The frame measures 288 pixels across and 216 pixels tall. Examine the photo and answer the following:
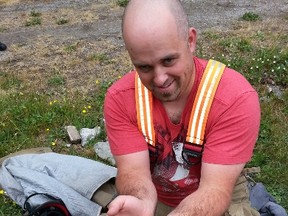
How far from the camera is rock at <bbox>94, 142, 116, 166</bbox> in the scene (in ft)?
16.7

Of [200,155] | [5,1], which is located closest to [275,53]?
[200,155]

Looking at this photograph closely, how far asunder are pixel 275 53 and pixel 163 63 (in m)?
4.20

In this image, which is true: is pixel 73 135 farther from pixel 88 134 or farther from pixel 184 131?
pixel 184 131

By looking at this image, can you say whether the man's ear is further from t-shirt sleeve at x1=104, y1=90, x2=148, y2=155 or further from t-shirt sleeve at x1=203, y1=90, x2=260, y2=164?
t-shirt sleeve at x1=104, y1=90, x2=148, y2=155

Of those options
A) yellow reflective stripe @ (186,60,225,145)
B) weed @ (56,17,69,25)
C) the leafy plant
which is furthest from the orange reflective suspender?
the leafy plant

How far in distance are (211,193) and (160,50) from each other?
31.9 inches

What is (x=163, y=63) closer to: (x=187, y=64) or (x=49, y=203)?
(x=187, y=64)

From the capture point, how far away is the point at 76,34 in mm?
8320

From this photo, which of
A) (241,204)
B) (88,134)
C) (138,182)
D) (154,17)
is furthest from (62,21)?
(154,17)

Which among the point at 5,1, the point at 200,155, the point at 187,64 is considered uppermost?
the point at 187,64

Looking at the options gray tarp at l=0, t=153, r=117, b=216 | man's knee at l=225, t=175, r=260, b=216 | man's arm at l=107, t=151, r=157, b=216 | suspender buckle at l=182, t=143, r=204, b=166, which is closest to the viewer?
man's arm at l=107, t=151, r=157, b=216

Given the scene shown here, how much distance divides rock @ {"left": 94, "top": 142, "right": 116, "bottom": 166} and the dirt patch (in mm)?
1343

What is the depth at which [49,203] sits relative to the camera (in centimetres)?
402

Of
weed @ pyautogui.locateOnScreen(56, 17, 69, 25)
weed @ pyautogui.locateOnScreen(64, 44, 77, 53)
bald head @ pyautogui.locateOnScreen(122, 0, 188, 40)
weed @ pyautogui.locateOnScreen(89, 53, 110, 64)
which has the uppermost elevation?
bald head @ pyautogui.locateOnScreen(122, 0, 188, 40)
